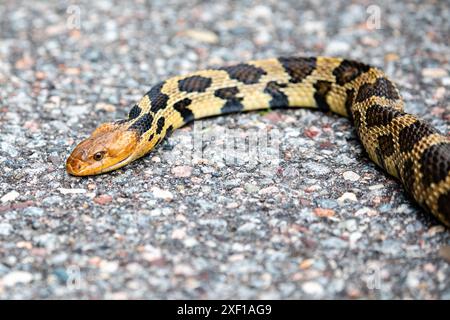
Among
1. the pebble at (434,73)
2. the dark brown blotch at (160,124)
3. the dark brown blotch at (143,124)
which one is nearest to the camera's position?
the dark brown blotch at (143,124)

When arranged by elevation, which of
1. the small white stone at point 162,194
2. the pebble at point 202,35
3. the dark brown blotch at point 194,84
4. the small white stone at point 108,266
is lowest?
the small white stone at point 108,266

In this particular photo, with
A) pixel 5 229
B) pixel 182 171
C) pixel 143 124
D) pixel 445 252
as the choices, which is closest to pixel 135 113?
pixel 143 124

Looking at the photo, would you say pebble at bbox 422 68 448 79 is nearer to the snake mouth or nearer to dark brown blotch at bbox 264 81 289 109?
dark brown blotch at bbox 264 81 289 109

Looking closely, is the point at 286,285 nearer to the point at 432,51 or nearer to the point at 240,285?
the point at 240,285

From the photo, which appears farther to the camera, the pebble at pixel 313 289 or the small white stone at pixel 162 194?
the small white stone at pixel 162 194

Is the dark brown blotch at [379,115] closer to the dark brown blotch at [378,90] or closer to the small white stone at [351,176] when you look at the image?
the dark brown blotch at [378,90]

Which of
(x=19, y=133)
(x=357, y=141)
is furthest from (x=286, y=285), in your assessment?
(x=19, y=133)

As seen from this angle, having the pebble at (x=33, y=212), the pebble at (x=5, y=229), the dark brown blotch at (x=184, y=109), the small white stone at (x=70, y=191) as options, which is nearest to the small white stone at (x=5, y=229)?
the pebble at (x=5, y=229)
